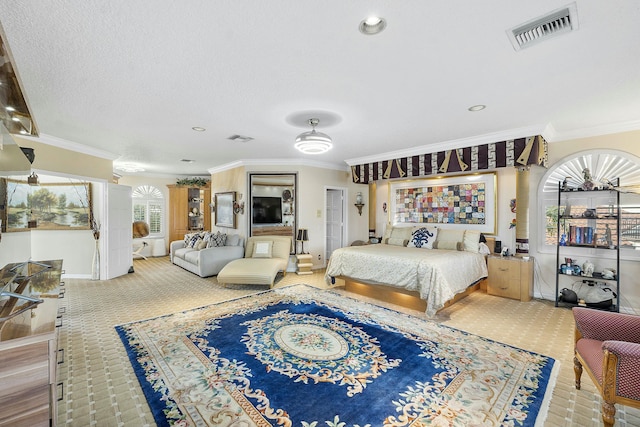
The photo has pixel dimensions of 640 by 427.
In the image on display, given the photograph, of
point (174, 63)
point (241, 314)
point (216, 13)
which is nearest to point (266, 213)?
point (241, 314)

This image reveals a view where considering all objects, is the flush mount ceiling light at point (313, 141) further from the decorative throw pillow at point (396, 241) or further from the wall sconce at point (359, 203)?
the wall sconce at point (359, 203)

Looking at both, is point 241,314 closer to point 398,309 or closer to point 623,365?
point 398,309

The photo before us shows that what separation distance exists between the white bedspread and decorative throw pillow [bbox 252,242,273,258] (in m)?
1.59

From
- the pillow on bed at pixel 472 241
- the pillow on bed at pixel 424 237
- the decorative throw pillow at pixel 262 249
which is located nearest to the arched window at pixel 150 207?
the decorative throw pillow at pixel 262 249

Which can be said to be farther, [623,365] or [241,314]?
[241,314]

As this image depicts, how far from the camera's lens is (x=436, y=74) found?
2.51 meters

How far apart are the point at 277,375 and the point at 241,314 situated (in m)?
1.53

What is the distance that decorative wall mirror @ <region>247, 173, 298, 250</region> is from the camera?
658cm

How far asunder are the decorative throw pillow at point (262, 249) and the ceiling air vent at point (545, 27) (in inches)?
202

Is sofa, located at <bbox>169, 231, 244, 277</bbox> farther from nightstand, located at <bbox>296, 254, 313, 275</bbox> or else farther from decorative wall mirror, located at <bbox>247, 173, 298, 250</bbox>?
nightstand, located at <bbox>296, 254, 313, 275</bbox>

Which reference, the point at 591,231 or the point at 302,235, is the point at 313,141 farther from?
the point at 591,231

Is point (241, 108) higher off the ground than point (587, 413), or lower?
higher

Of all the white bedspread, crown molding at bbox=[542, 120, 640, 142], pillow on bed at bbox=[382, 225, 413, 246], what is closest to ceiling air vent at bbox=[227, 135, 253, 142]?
the white bedspread

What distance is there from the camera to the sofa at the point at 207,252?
5.92m
